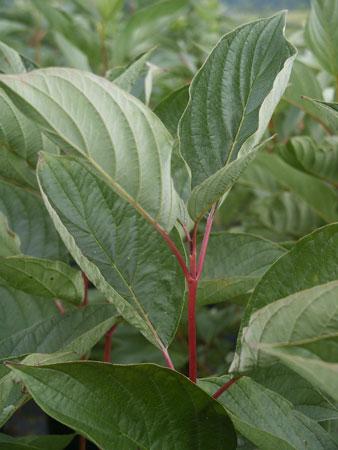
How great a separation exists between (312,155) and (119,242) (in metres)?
0.38

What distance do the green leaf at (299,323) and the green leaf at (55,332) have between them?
0.20m

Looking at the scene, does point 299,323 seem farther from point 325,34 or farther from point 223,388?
point 325,34

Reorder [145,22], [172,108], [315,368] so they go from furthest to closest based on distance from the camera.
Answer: [145,22] → [172,108] → [315,368]

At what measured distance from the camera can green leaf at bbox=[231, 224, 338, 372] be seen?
0.45 metres

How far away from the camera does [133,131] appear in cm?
50

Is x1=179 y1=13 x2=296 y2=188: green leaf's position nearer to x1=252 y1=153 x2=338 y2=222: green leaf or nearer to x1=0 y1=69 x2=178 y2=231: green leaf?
x1=0 y1=69 x2=178 y2=231: green leaf

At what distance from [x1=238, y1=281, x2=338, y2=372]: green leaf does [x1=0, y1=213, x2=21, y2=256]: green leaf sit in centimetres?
28

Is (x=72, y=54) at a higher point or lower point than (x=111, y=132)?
lower

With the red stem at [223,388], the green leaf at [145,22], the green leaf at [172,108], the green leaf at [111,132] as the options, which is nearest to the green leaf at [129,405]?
the red stem at [223,388]

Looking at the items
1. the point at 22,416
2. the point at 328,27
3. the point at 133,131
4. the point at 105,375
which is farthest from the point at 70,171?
the point at 22,416

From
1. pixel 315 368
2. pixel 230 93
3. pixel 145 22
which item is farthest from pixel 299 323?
pixel 145 22

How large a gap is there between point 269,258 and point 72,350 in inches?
9.2

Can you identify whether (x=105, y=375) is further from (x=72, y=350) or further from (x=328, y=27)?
(x=328, y=27)

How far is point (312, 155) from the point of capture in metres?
0.84
